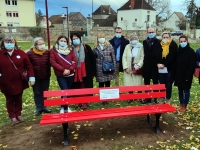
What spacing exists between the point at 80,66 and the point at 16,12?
165 ft

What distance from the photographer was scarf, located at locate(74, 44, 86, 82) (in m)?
5.39

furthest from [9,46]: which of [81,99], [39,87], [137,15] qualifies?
[137,15]

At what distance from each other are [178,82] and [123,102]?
1701mm

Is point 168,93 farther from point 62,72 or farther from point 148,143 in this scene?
point 62,72

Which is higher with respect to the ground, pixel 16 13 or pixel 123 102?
pixel 16 13

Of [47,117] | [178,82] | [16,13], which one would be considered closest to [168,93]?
[178,82]

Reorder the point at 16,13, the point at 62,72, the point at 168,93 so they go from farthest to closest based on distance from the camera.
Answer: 1. the point at 16,13
2. the point at 168,93
3. the point at 62,72

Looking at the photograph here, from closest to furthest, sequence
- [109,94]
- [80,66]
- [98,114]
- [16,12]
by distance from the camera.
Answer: [98,114], [109,94], [80,66], [16,12]

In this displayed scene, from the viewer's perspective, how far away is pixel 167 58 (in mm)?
5422

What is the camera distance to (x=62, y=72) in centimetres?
507

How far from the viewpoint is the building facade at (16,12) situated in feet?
164

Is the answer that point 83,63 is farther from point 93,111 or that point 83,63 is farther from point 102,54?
point 93,111

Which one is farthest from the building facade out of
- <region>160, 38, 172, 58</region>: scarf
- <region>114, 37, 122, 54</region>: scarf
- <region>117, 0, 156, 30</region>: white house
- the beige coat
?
<region>160, 38, 172, 58</region>: scarf

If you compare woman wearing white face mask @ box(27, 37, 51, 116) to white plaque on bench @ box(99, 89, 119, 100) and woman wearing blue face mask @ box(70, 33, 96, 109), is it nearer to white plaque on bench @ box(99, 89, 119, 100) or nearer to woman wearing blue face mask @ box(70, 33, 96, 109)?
woman wearing blue face mask @ box(70, 33, 96, 109)
